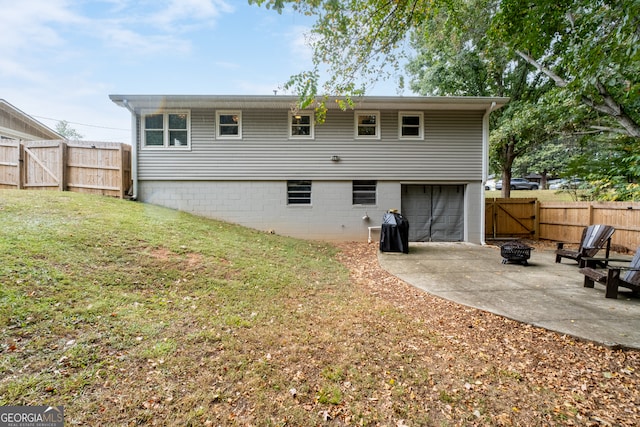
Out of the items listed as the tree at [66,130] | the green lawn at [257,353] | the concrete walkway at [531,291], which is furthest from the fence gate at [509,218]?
the tree at [66,130]

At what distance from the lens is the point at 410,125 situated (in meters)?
9.53

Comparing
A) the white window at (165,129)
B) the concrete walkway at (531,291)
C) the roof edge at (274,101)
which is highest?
the roof edge at (274,101)

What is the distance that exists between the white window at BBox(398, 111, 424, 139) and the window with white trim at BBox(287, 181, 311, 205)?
366 centimetres

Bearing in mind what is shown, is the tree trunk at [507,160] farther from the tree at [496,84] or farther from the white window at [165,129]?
the white window at [165,129]

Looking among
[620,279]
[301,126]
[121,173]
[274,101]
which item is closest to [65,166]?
[121,173]

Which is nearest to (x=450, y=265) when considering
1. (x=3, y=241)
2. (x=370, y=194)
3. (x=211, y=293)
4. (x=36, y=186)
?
(x=370, y=194)

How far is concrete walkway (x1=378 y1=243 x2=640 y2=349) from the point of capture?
3.26 meters

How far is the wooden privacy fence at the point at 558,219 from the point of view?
307 inches

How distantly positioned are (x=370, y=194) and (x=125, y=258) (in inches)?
285

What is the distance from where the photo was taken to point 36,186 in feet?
29.1

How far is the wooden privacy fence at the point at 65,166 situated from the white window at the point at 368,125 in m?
7.83

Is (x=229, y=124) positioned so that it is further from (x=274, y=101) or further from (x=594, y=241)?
(x=594, y=241)

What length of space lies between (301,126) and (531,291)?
768cm

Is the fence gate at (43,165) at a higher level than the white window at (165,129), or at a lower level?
lower
